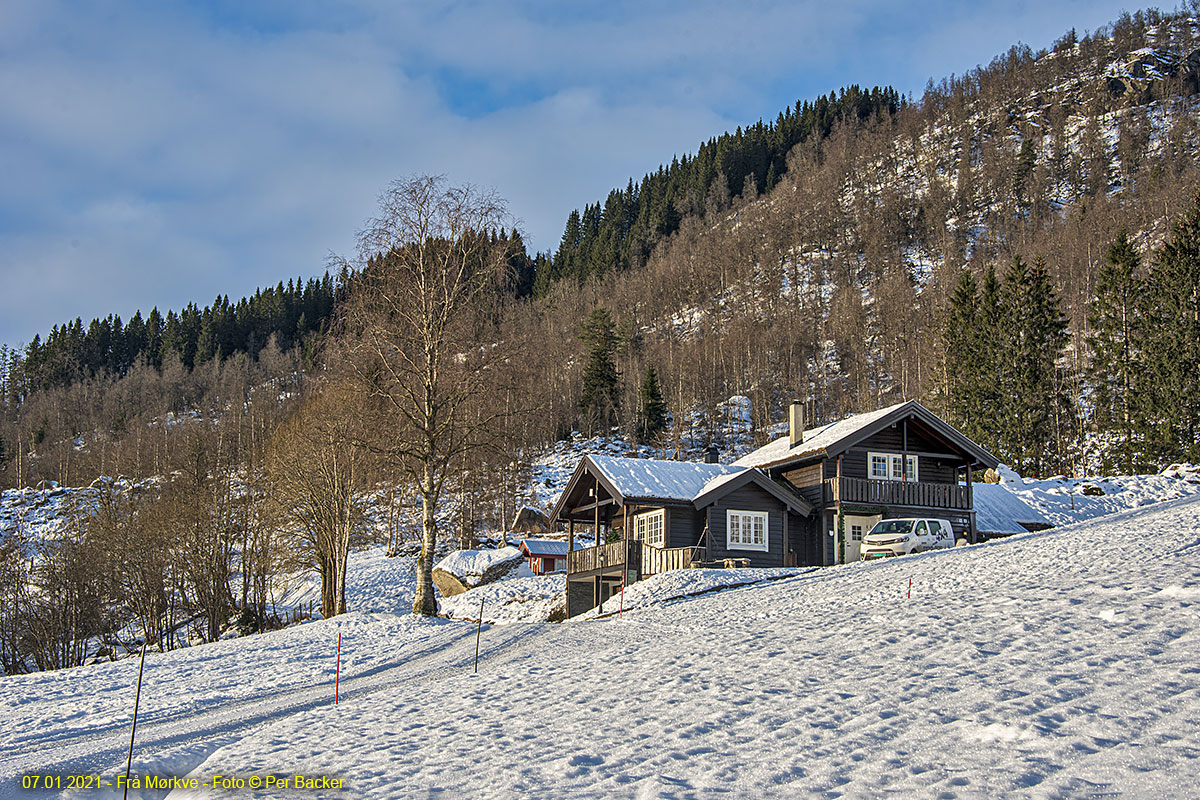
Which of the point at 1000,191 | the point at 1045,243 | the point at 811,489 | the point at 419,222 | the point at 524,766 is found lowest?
the point at 524,766

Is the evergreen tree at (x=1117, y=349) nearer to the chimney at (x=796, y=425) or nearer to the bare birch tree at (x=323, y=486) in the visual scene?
the chimney at (x=796, y=425)

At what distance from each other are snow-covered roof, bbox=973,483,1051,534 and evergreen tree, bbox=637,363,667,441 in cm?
4243

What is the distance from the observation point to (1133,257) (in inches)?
2219

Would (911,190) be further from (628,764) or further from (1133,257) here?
(628,764)

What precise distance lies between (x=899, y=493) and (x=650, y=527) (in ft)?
36.0

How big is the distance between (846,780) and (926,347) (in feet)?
271

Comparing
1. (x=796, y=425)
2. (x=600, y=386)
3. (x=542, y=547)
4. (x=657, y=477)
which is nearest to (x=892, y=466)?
(x=796, y=425)

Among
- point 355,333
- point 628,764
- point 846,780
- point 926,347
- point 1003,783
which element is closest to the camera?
point 1003,783

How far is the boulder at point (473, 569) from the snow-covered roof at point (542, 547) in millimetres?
1260

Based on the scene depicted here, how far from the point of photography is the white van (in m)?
31.2

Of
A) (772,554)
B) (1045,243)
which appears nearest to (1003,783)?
(772,554)

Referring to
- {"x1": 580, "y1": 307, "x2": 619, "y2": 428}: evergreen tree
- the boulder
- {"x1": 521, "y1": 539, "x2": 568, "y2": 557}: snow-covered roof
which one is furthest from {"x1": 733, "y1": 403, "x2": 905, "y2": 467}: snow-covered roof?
{"x1": 580, "y1": 307, "x2": 619, "y2": 428}: evergreen tree

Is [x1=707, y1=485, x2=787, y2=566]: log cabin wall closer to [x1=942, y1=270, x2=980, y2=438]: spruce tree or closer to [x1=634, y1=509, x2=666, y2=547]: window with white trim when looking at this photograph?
[x1=634, y1=509, x2=666, y2=547]: window with white trim

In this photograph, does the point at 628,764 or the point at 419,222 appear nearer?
the point at 628,764
